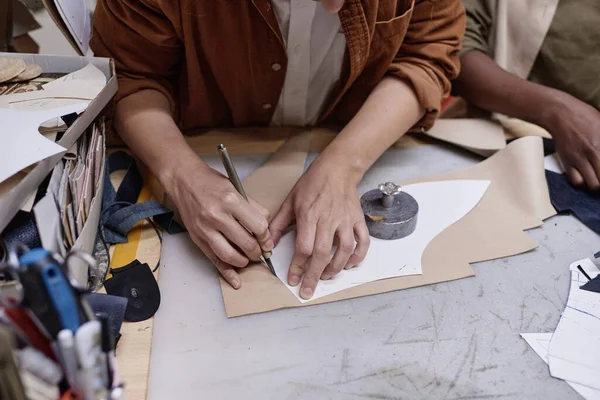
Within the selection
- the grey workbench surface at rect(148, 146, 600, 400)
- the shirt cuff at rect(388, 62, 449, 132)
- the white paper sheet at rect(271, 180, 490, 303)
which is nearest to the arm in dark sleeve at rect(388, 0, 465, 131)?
the shirt cuff at rect(388, 62, 449, 132)

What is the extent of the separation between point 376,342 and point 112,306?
31 cm

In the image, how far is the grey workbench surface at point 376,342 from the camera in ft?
1.86

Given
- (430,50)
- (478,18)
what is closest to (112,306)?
(430,50)

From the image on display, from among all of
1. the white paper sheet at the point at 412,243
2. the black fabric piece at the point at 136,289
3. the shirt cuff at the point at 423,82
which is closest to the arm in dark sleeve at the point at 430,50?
the shirt cuff at the point at 423,82

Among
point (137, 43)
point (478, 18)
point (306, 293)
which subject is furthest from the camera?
point (478, 18)

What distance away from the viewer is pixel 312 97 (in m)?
0.97

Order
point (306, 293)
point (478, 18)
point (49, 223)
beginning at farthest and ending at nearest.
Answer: point (478, 18)
point (306, 293)
point (49, 223)

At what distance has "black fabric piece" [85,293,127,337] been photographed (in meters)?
0.60

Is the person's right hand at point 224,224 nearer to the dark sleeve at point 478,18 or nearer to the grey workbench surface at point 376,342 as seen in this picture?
the grey workbench surface at point 376,342

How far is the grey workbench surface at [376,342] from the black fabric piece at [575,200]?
0.10 meters

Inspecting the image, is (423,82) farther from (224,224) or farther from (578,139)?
(224,224)

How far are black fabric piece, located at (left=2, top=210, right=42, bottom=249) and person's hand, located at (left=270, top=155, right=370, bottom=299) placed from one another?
0.30 m

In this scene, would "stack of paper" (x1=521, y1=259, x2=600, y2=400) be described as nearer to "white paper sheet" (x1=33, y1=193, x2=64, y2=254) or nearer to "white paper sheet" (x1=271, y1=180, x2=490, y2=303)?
"white paper sheet" (x1=271, y1=180, x2=490, y2=303)

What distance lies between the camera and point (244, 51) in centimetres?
85
